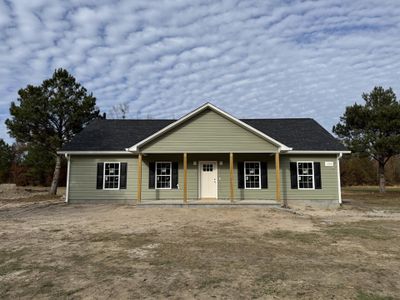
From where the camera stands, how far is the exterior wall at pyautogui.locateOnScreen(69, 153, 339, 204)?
1555 centimetres

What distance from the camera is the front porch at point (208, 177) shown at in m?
15.7

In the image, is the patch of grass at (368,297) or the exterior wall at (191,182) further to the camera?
the exterior wall at (191,182)

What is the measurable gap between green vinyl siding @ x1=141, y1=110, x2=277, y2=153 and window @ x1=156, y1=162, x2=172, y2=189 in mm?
1354

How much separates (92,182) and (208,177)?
578 centimetres

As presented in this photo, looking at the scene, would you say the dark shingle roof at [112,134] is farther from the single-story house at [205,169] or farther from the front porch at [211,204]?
the front porch at [211,204]

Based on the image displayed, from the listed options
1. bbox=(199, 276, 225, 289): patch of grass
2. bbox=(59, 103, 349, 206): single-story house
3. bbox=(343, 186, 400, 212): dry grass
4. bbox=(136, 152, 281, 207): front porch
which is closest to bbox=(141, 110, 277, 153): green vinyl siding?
bbox=(59, 103, 349, 206): single-story house

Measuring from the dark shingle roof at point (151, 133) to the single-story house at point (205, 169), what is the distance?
104 mm

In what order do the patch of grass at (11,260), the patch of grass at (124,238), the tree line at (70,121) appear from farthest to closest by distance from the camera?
the tree line at (70,121) < the patch of grass at (124,238) < the patch of grass at (11,260)

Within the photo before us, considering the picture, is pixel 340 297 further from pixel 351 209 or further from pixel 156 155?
pixel 156 155

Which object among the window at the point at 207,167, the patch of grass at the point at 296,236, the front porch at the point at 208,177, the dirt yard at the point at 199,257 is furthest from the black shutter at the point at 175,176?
the patch of grass at the point at 296,236

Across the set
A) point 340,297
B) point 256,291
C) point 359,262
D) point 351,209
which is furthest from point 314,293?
point 351,209

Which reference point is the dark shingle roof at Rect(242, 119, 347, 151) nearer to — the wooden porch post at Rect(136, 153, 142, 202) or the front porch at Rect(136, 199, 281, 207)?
the front porch at Rect(136, 199, 281, 207)

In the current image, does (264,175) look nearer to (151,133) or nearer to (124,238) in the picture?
(151,133)

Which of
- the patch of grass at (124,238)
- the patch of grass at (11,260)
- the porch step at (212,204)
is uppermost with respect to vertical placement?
the porch step at (212,204)
